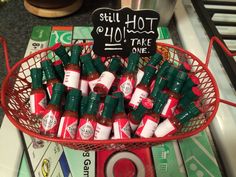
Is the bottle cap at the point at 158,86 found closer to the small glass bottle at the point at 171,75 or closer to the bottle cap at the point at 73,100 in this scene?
the small glass bottle at the point at 171,75

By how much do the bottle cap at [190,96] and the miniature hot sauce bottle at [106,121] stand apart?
14cm

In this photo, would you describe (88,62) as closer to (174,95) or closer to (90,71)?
(90,71)

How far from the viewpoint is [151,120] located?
0.49 m

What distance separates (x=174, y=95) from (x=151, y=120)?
0.07 m

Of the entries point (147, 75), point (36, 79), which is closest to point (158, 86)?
Result: point (147, 75)

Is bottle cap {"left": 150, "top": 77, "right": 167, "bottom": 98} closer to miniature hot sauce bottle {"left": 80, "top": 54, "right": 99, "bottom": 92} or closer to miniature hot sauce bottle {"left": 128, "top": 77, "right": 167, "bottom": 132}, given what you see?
miniature hot sauce bottle {"left": 128, "top": 77, "right": 167, "bottom": 132}

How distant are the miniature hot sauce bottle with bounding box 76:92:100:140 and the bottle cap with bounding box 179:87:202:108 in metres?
0.17

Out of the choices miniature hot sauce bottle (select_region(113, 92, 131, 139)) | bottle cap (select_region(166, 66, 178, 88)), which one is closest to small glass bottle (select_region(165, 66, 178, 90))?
bottle cap (select_region(166, 66, 178, 88))

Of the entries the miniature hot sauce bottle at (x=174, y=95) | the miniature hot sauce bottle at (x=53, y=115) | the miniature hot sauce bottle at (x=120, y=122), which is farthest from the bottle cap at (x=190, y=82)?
the miniature hot sauce bottle at (x=53, y=115)

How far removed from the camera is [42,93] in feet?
1.68

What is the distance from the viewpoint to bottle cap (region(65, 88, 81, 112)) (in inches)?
18.9

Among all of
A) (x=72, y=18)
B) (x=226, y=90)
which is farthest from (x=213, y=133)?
(x=72, y=18)

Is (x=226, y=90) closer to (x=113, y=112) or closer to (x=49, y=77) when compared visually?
(x=113, y=112)

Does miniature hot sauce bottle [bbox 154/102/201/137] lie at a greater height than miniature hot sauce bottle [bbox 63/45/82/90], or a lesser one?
lesser
